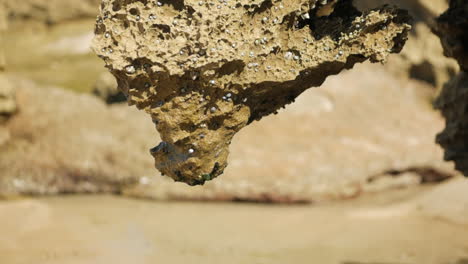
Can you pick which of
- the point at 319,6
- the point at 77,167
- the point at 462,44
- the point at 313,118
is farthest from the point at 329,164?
the point at 319,6

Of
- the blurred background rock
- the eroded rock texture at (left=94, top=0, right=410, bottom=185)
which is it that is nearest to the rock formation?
the blurred background rock

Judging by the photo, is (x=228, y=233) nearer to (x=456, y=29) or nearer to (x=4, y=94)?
(x=4, y=94)

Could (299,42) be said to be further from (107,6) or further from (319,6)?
(107,6)

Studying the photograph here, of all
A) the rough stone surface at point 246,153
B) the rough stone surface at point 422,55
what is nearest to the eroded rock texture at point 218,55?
the rough stone surface at point 246,153

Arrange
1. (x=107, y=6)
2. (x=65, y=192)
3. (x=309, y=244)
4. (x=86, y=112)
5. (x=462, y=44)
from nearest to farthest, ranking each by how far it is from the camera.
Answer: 1. (x=107, y=6)
2. (x=462, y=44)
3. (x=309, y=244)
4. (x=65, y=192)
5. (x=86, y=112)

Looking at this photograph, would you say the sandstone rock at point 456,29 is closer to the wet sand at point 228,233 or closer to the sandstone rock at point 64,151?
the wet sand at point 228,233
